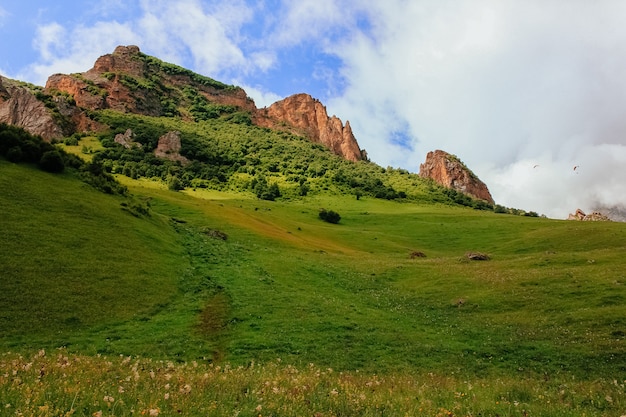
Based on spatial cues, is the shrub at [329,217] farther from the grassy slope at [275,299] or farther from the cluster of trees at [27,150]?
the cluster of trees at [27,150]

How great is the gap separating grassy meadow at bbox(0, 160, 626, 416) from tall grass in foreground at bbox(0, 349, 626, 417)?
0.05 metres

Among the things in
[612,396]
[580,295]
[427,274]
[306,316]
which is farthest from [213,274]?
[612,396]

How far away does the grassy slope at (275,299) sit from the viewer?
2086cm

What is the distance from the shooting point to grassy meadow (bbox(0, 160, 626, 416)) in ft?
29.5

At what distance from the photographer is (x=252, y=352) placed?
20.6 m

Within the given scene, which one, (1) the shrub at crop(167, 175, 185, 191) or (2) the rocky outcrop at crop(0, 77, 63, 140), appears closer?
(1) the shrub at crop(167, 175, 185, 191)

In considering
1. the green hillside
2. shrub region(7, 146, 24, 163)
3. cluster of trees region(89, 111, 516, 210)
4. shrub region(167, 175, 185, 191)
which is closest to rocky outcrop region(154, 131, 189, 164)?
cluster of trees region(89, 111, 516, 210)

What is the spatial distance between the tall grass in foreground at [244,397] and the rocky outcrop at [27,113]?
173040mm

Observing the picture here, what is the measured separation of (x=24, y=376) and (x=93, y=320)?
15767mm

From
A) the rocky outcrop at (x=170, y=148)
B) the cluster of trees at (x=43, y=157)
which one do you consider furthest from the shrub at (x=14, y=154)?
the rocky outcrop at (x=170, y=148)

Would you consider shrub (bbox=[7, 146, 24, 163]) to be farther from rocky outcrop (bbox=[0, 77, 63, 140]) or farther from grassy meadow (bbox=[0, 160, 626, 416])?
rocky outcrop (bbox=[0, 77, 63, 140])

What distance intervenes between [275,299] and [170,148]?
143m

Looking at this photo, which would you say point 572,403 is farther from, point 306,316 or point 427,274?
point 427,274

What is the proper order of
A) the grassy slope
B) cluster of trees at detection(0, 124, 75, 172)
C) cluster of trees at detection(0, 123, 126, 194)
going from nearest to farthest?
1. the grassy slope
2. cluster of trees at detection(0, 124, 75, 172)
3. cluster of trees at detection(0, 123, 126, 194)
